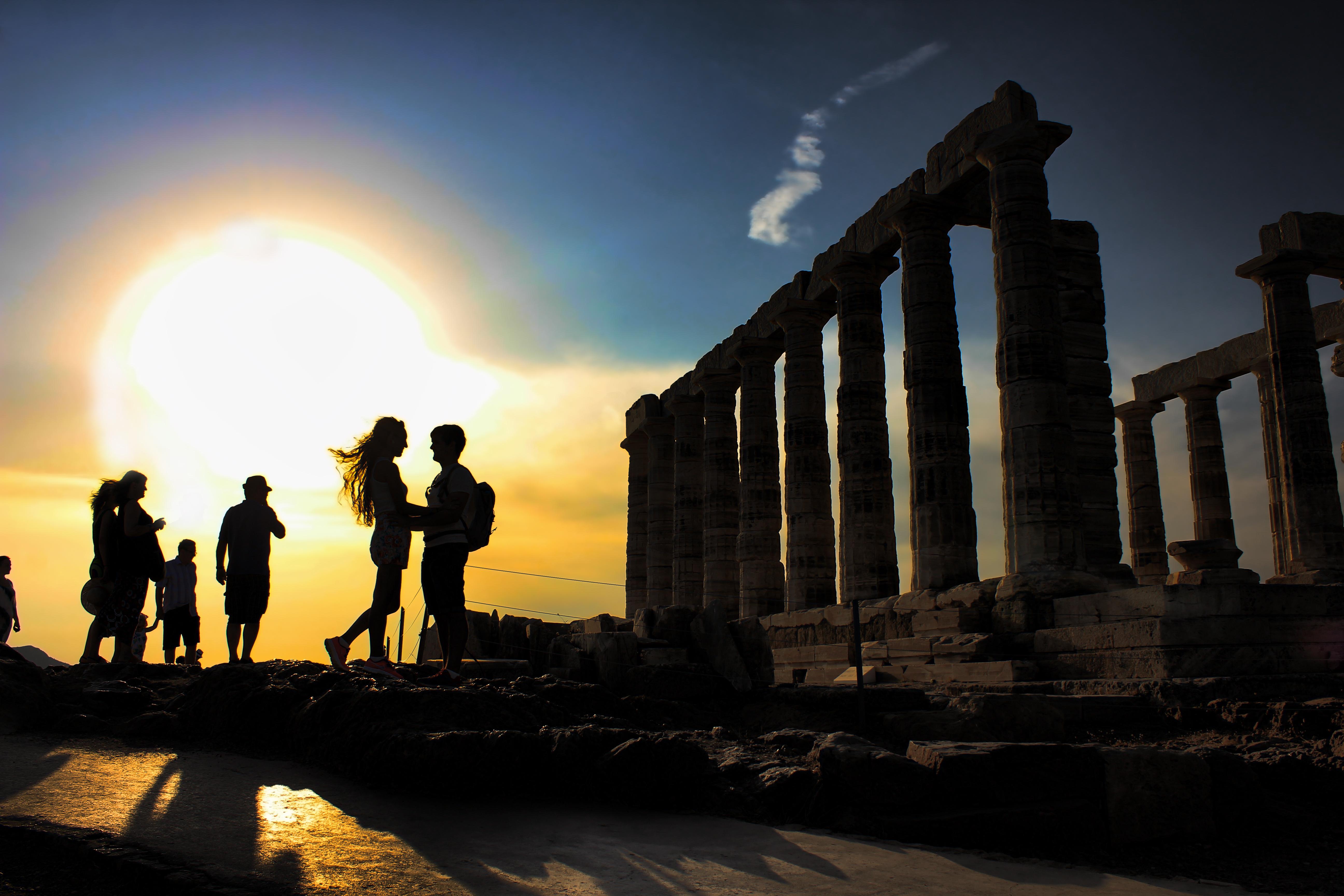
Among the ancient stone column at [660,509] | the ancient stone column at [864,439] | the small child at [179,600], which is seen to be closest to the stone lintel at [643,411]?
the ancient stone column at [660,509]

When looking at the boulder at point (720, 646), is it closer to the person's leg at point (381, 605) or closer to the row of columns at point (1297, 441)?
the person's leg at point (381, 605)

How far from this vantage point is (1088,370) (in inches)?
747

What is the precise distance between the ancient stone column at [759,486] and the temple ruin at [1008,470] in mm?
60

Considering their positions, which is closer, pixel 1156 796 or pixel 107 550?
pixel 1156 796

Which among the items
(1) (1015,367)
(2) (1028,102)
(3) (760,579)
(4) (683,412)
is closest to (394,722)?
(1) (1015,367)

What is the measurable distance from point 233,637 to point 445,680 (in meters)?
3.72

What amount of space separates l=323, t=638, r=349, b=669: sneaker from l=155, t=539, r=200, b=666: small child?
625cm

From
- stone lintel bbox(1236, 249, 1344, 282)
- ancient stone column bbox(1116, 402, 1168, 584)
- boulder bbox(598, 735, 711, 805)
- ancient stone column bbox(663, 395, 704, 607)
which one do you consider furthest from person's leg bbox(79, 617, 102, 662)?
ancient stone column bbox(1116, 402, 1168, 584)

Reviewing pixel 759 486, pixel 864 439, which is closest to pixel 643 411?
pixel 759 486

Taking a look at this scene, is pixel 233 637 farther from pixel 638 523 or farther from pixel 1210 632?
pixel 638 523

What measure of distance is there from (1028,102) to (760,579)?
1378cm

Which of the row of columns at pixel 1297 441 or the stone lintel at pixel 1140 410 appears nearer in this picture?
the row of columns at pixel 1297 441

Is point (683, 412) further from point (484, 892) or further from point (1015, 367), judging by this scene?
point (484, 892)

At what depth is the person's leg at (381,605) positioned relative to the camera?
293 inches
